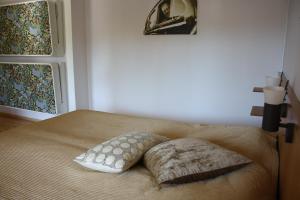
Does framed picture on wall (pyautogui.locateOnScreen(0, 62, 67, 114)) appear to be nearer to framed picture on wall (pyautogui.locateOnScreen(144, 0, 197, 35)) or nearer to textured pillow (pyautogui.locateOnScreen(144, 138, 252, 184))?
framed picture on wall (pyautogui.locateOnScreen(144, 0, 197, 35))

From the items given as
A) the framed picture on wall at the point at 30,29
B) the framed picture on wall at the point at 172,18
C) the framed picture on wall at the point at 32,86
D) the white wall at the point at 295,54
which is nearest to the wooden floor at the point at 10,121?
the framed picture on wall at the point at 32,86

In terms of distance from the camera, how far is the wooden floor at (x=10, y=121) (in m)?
3.74

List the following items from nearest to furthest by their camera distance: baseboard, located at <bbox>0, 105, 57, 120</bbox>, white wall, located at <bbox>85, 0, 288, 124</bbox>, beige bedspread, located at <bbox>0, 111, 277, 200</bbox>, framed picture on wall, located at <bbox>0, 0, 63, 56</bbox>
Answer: beige bedspread, located at <bbox>0, 111, 277, 200</bbox>, white wall, located at <bbox>85, 0, 288, 124</bbox>, framed picture on wall, located at <bbox>0, 0, 63, 56</bbox>, baseboard, located at <bbox>0, 105, 57, 120</bbox>

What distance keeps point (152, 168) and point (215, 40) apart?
1.90 meters

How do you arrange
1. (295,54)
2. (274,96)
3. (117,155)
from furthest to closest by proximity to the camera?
(295,54), (117,155), (274,96)

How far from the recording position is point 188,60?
2859 millimetres

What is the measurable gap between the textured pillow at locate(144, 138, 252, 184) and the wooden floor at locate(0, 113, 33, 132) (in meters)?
3.19

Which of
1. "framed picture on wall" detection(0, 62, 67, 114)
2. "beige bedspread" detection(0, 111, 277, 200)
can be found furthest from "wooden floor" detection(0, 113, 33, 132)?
"beige bedspread" detection(0, 111, 277, 200)

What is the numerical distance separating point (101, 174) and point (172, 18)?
2.10 metres

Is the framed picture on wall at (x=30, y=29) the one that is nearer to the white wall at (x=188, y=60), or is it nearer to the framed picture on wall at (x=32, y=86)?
the framed picture on wall at (x=32, y=86)

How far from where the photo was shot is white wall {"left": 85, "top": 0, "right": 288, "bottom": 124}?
2.51 metres

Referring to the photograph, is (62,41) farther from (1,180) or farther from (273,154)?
(273,154)

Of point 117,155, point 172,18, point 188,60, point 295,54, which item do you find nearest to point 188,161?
point 117,155

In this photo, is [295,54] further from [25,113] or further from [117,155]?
[25,113]
